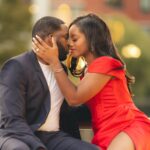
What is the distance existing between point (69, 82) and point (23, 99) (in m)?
0.32

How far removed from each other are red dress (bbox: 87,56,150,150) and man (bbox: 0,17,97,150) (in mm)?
175

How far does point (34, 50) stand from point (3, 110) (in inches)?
18.1

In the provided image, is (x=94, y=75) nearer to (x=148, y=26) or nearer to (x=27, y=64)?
(x=27, y=64)

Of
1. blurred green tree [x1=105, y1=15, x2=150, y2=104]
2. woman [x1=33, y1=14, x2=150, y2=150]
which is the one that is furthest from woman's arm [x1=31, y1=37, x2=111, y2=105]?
blurred green tree [x1=105, y1=15, x2=150, y2=104]

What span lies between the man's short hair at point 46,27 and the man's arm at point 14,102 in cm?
26

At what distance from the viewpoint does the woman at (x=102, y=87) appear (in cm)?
451

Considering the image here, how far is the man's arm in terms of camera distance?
4391mm

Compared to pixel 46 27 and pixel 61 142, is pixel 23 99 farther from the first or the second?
pixel 46 27

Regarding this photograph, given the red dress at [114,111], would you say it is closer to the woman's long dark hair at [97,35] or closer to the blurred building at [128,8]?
the woman's long dark hair at [97,35]

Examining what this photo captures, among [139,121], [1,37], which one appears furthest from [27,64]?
[1,37]

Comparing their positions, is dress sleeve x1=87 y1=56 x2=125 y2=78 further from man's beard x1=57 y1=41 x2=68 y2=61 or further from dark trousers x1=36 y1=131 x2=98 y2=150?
dark trousers x1=36 y1=131 x2=98 y2=150

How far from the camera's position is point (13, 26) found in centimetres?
2900

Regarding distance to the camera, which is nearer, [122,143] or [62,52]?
[122,143]

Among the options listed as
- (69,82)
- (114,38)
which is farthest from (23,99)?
(114,38)
